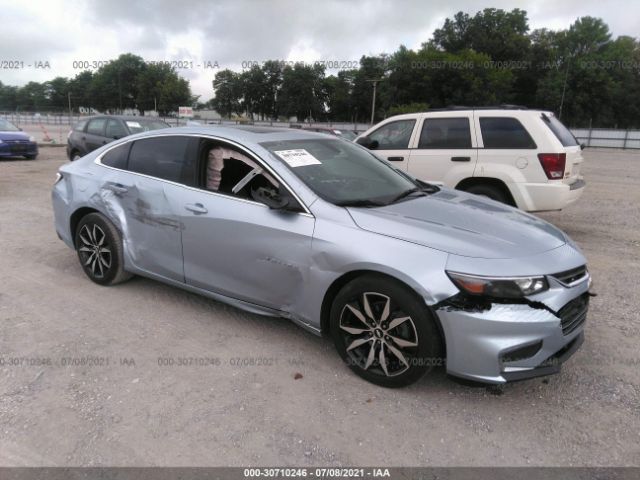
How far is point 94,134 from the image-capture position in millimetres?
12250

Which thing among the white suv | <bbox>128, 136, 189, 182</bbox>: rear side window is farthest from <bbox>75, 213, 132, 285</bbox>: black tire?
the white suv

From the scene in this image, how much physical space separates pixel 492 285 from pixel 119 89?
91.2 meters

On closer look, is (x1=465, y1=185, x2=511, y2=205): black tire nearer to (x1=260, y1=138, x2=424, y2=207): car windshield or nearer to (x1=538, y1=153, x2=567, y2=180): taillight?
(x1=538, y1=153, x2=567, y2=180): taillight

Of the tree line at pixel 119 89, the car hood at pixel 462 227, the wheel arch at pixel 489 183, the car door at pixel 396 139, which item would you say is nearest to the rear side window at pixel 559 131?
the wheel arch at pixel 489 183

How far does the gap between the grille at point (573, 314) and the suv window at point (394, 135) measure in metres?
4.61

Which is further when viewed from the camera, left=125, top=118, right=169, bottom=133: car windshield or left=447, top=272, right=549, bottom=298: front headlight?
left=125, top=118, right=169, bottom=133: car windshield

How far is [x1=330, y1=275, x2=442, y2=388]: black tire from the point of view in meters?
2.72

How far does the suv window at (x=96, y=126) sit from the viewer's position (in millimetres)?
12200

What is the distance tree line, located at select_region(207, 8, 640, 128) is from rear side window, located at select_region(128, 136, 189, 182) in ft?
178

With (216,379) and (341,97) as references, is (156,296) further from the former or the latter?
(341,97)

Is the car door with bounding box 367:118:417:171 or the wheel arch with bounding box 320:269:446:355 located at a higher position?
the car door with bounding box 367:118:417:171

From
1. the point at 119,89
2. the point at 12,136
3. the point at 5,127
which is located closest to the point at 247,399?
the point at 12,136

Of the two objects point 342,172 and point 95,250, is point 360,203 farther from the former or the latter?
point 95,250

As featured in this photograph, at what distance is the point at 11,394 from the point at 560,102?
66.7 metres
